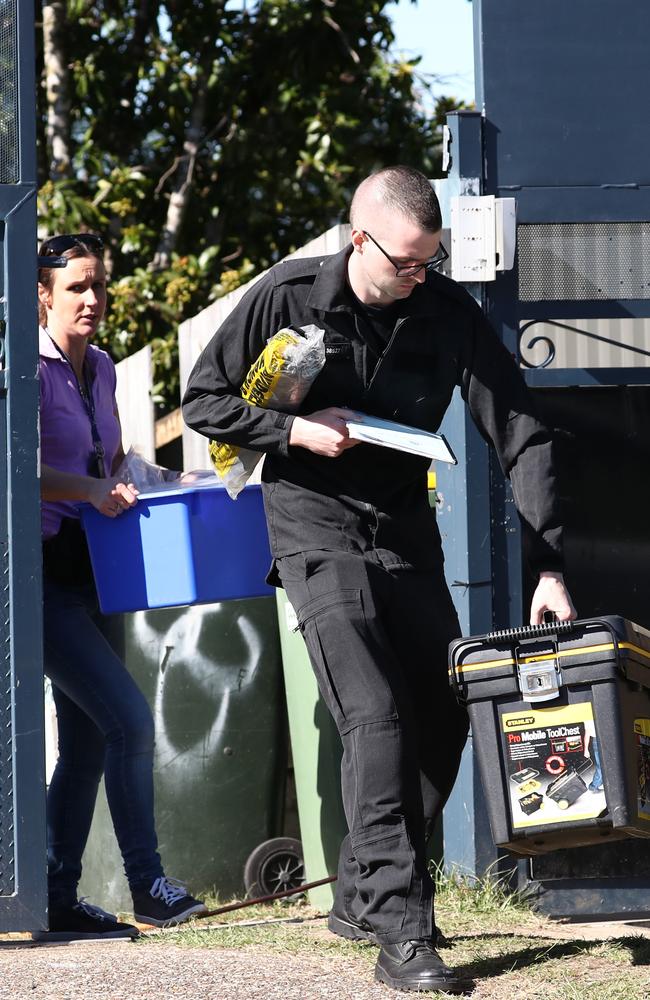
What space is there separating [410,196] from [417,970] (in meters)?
1.94

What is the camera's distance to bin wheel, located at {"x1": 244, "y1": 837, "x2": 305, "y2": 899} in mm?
5324

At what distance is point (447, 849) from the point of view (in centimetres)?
500

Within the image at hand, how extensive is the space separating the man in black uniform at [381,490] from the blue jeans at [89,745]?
33.0 inches

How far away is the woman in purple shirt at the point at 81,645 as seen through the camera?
4.49m

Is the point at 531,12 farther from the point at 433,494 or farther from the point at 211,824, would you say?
the point at 211,824

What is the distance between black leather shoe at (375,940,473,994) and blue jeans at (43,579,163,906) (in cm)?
119

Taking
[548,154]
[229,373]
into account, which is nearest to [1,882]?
[229,373]

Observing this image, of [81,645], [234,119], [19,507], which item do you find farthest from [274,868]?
[234,119]

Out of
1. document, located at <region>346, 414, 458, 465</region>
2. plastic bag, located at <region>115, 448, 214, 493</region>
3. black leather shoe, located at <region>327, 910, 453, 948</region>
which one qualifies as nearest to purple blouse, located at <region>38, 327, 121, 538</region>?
plastic bag, located at <region>115, 448, 214, 493</region>

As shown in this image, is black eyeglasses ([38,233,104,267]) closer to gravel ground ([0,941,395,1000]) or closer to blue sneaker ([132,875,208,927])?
blue sneaker ([132,875,208,927])

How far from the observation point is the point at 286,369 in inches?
150

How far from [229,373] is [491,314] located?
1.27 m

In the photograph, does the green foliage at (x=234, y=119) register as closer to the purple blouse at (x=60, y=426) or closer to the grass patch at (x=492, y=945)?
the purple blouse at (x=60, y=426)

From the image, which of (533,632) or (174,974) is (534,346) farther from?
(174,974)
